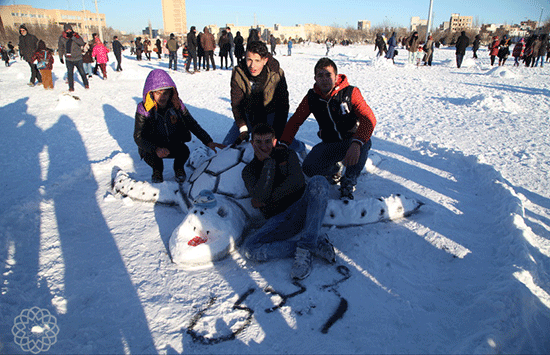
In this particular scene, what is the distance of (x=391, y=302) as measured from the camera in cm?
198

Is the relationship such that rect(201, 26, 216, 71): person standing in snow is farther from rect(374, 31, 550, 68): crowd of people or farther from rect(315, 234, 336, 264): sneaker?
rect(315, 234, 336, 264): sneaker

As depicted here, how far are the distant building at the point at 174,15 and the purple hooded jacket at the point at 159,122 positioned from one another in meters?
73.3

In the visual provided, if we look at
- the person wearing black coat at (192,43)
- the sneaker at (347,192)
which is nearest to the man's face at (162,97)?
the sneaker at (347,192)

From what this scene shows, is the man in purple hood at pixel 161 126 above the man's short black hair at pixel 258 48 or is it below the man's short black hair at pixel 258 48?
below

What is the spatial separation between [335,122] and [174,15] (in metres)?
78.1

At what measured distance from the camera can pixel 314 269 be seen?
2.28m

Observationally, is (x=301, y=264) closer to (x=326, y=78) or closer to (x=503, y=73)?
(x=326, y=78)

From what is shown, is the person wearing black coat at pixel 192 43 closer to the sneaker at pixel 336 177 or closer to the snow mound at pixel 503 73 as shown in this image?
the sneaker at pixel 336 177

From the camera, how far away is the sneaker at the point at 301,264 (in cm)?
215

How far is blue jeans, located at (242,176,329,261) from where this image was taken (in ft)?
7.62

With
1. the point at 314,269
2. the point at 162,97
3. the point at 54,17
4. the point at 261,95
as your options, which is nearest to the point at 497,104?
the point at 261,95

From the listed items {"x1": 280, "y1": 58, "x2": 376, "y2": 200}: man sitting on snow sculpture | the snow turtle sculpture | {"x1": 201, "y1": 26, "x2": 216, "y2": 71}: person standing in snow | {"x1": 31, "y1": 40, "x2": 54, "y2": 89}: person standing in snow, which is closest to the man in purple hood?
the snow turtle sculpture

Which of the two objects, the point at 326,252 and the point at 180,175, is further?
the point at 180,175

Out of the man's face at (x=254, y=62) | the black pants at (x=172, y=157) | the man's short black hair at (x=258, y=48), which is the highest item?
the man's short black hair at (x=258, y=48)
